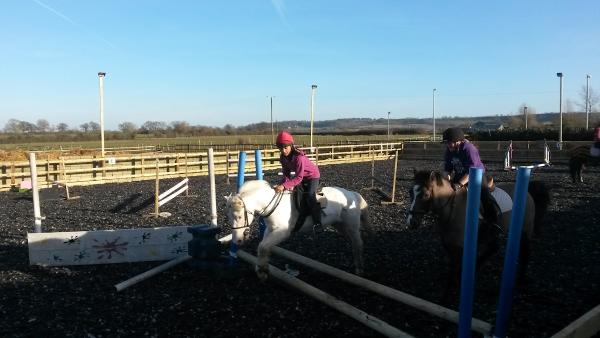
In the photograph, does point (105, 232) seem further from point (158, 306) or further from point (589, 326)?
point (589, 326)

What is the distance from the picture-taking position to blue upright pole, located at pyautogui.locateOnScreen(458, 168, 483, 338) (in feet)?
12.7

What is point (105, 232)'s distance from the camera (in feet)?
26.2

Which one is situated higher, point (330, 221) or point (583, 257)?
point (330, 221)

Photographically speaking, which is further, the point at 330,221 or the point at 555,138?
the point at 555,138

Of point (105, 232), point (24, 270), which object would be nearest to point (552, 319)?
point (105, 232)

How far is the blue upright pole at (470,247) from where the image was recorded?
388cm

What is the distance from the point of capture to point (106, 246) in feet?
25.9

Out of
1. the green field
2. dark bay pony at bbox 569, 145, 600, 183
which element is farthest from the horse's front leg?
the green field

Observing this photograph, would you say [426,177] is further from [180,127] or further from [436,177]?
[180,127]

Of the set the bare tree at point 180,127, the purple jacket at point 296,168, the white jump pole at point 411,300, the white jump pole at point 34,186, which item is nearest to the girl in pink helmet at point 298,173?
the purple jacket at point 296,168

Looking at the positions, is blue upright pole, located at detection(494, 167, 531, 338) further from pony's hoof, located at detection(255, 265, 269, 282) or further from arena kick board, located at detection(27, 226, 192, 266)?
arena kick board, located at detection(27, 226, 192, 266)

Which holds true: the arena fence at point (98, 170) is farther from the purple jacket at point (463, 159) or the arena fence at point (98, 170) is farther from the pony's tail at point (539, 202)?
the purple jacket at point (463, 159)

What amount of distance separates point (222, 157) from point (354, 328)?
27.7m

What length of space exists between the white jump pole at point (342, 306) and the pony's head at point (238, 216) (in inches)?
26.0
